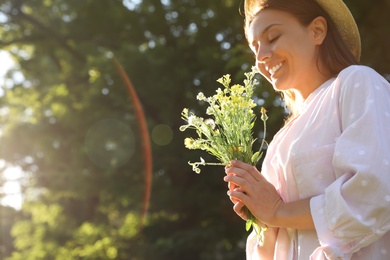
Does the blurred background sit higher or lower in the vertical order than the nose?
higher

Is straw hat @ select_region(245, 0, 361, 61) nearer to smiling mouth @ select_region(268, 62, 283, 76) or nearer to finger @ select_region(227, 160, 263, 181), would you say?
smiling mouth @ select_region(268, 62, 283, 76)

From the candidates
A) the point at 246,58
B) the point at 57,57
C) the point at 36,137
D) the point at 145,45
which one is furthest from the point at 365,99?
the point at 36,137

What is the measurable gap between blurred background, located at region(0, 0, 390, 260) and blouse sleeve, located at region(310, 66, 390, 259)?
10014mm

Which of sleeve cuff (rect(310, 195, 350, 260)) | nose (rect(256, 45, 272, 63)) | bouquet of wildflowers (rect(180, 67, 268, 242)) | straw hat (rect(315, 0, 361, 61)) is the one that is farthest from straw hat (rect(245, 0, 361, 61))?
sleeve cuff (rect(310, 195, 350, 260))

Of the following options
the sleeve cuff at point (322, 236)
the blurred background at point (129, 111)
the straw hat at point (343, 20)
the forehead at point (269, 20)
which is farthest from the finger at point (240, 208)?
the blurred background at point (129, 111)

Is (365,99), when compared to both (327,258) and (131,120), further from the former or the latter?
(131,120)

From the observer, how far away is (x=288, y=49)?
5.96ft

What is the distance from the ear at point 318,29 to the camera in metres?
1.85

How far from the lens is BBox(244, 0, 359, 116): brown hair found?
185cm

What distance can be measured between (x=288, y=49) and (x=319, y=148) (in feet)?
1.10

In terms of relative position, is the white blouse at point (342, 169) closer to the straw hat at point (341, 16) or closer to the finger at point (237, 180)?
the finger at point (237, 180)

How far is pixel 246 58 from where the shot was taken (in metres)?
8.72

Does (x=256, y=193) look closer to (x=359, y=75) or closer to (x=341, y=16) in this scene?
(x=359, y=75)

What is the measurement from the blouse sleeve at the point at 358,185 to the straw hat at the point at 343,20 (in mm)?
384
